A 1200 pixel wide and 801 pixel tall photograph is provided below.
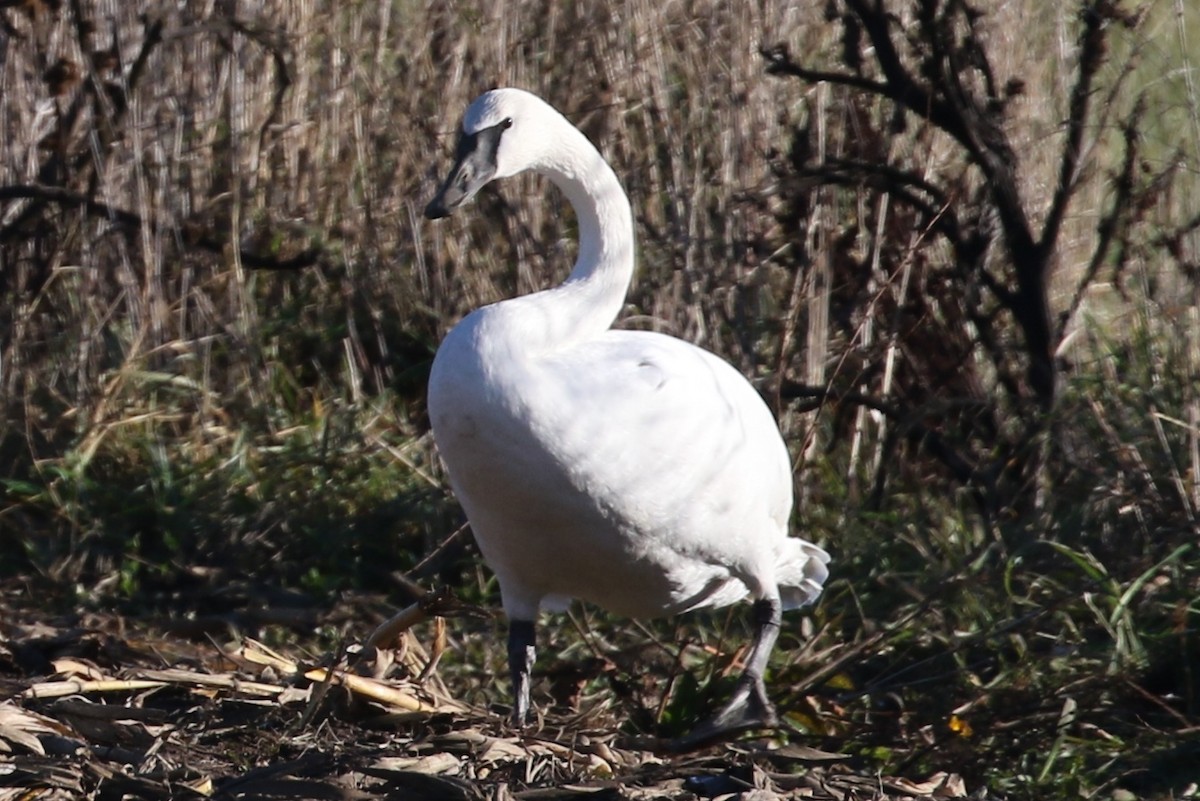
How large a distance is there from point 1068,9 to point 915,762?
10.0ft

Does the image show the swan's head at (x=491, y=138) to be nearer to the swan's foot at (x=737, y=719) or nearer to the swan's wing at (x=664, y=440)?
the swan's wing at (x=664, y=440)

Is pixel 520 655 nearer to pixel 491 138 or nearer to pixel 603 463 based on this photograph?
pixel 603 463

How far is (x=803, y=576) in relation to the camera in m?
5.03

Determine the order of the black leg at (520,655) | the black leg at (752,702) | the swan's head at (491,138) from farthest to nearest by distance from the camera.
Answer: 1. the black leg at (520,655)
2. the black leg at (752,702)
3. the swan's head at (491,138)

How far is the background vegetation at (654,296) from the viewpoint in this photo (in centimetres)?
516

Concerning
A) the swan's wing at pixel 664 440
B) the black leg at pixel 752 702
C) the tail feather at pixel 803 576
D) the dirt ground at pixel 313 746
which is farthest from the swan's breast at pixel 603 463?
the tail feather at pixel 803 576

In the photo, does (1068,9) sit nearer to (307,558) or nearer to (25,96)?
(307,558)

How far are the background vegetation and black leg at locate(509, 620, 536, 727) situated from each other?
0.32 m

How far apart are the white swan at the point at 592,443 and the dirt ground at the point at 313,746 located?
0.34 metres

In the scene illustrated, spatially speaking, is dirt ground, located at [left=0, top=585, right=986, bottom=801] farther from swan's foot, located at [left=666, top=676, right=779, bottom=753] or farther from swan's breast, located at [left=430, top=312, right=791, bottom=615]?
swan's breast, located at [left=430, top=312, right=791, bottom=615]

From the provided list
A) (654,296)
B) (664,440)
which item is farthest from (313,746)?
(654,296)

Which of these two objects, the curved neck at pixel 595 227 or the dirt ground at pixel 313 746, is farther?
the curved neck at pixel 595 227

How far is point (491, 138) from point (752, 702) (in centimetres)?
151

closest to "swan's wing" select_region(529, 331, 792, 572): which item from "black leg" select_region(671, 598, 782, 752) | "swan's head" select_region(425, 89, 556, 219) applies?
"black leg" select_region(671, 598, 782, 752)
